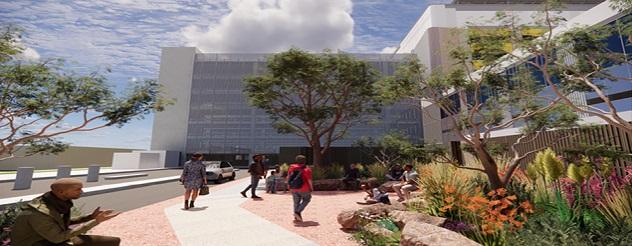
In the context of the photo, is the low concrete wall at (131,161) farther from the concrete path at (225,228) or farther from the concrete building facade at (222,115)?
the concrete path at (225,228)

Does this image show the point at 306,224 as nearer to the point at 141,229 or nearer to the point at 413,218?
the point at 413,218

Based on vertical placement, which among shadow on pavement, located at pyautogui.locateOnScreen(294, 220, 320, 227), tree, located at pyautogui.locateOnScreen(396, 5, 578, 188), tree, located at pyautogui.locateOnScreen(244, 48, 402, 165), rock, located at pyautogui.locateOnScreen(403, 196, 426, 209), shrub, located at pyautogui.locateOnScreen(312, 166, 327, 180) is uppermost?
tree, located at pyautogui.locateOnScreen(244, 48, 402, 165)

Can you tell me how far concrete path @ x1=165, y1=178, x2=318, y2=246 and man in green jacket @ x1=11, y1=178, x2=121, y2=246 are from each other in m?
2.45

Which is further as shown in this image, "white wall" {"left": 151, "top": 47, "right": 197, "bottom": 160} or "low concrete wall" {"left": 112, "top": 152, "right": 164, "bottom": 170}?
"white wall" {"left": 151, "top": 47, "right": 197, "bottom": 160}

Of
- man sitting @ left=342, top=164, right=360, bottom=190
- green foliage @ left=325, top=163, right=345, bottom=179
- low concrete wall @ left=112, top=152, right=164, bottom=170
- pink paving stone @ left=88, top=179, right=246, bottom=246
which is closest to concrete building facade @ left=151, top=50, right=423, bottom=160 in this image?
low concrete wall @ left=112, top=152, right=164, bottom=170

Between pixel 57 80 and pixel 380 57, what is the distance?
151 ft

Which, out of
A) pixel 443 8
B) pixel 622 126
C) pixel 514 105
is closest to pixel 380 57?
pixel 443 8

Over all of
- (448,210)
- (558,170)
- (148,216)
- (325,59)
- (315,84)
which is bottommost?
(148,216)

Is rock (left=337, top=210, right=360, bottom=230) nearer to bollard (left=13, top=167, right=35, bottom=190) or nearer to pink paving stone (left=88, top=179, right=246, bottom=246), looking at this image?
pink paving stone (left=88, top=179, right=246, bottom=246)

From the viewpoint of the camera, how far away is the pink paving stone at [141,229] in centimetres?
514

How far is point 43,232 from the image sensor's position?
2.54m

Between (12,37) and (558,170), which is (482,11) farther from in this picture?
(12,37)

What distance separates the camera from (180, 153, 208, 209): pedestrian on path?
8523mm

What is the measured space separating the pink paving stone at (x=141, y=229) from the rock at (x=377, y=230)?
3464mm
